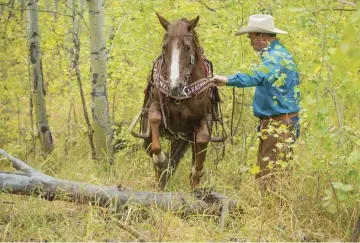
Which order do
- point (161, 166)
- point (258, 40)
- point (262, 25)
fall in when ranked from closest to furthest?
1. point (262, 25)
2. point (258, 40)
3. point (161, 166)

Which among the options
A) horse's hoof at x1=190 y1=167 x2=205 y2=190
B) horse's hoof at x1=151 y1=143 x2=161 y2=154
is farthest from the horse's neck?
horse's hoof at x1=190 y1=167 x2=205 y2=190

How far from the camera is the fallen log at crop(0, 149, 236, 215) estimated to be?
5.62m

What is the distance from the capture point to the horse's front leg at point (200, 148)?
656cm

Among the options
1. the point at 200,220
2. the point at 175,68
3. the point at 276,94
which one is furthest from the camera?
the point at 276,94

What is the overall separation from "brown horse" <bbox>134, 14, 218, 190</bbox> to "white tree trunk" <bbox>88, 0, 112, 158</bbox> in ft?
4.80

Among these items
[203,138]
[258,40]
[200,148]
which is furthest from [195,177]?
[258,40]

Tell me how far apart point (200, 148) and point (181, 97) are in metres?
0.70

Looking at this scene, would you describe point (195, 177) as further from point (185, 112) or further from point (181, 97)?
point (181, 97)

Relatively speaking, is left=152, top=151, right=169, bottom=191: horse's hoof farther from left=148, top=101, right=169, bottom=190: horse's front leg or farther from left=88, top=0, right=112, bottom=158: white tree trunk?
left=88, top=0, right=112, bottom=158: white tree trunk

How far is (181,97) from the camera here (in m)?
6.35

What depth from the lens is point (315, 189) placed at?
19.0 ft

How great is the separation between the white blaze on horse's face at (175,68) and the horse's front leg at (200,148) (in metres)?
0.86

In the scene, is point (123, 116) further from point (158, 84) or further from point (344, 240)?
point (344, 240)

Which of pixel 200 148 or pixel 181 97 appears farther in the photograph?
pixel 200 148
